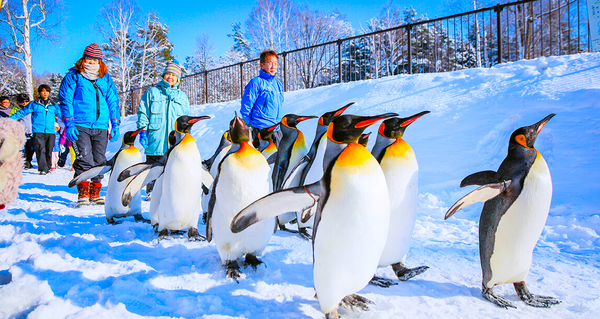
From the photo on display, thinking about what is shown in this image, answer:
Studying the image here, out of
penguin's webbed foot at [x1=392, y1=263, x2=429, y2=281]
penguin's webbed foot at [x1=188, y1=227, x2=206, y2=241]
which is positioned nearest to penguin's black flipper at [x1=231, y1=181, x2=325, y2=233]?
penguin's webbed foot at [x1=392, y1=263, x2=429, y2=281]

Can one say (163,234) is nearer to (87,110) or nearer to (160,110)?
(160,110)

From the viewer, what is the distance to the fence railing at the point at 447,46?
6359 millimetres

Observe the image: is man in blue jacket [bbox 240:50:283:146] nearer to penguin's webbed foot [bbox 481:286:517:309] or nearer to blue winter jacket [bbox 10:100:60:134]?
penguin's webbed foot [bbox 481:286:517:309]

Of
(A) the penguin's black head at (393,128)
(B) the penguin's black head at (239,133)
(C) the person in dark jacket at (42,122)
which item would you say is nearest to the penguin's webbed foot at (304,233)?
(B) the penguin's black head at (239,133)

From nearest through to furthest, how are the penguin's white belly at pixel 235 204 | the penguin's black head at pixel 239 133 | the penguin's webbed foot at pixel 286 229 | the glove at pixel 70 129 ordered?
the penguin's white belly at pixel 235 204
the penguin's black head at pixel 239 133
the penguin's webbed foot at pixel 286 229
the glove at pixel 70 129

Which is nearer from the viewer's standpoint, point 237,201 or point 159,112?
point 237,201

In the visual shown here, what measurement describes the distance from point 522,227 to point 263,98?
2464mm

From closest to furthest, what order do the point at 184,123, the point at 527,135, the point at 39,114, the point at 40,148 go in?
the point at 527,135 → the point at 184,123 → the point at 39,114 → the point at 40,148

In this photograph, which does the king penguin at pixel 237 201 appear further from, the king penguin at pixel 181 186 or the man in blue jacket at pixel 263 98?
the man in blue jacket at pixel 263 98

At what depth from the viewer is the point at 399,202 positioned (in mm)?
1641

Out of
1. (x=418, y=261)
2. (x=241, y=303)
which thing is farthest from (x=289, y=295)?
(x=418, y=261)

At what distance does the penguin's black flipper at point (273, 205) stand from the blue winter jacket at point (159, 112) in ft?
8.75

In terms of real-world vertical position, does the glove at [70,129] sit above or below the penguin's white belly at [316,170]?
above

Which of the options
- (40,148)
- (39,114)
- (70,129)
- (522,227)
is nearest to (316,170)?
(522,227)
